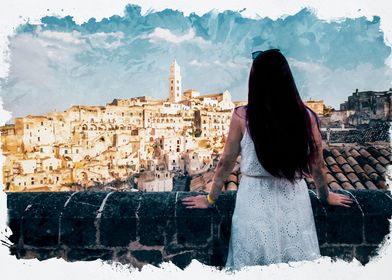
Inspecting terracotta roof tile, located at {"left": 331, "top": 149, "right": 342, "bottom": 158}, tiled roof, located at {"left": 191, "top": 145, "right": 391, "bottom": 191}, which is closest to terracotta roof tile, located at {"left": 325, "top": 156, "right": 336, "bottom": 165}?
tiled roof, located at {"left": 191, "top": 145, "right": 391, "bottom": 191}

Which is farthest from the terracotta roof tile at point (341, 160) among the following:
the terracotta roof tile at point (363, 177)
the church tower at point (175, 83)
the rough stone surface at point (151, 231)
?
the church tower at point (175, 83)

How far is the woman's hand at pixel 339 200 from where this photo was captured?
1405 mm

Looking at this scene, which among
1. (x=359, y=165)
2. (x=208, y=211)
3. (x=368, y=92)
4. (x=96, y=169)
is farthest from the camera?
(x=96, y=169)

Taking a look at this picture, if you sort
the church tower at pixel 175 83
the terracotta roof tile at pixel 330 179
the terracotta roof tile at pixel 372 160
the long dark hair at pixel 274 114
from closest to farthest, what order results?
1. the long dark hair at pixel 274 114
2. the terracotta roof tile at pixel 330 179
3. the terracotta roof tile at pixel 372 160
4. the church tower at pixel 175 83

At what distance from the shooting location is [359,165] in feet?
11.9

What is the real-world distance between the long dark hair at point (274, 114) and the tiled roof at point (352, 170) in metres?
1.60

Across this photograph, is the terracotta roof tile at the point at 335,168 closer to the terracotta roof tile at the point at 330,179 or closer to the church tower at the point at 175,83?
the terracotta roof tile at the point at 330,179

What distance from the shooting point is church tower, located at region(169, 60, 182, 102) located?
74.4 feet

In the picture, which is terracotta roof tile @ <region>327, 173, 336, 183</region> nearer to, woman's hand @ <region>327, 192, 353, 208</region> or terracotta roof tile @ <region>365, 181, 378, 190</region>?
terracotta roof tile @ <region>365, 181, 378, 190</region>

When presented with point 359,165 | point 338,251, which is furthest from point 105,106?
point 338,251

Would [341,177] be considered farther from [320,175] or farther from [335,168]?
[320,175]

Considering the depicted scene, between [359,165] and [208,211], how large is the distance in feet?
9.34

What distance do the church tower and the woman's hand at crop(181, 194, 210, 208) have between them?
836 inches

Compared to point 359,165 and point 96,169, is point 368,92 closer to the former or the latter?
point 359,165
